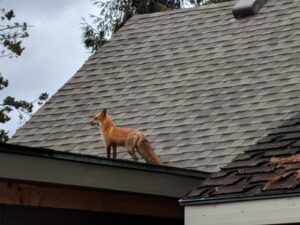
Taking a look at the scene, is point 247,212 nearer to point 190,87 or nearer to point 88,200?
point 88,200

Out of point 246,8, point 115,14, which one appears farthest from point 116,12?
point 246,8

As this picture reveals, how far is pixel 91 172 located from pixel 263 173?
4.26ft

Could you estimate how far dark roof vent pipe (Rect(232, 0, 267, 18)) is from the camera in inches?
483

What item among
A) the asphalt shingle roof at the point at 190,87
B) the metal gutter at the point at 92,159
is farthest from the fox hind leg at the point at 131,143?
the metal gutter at the point at 92,159

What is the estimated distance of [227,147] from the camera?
937cm

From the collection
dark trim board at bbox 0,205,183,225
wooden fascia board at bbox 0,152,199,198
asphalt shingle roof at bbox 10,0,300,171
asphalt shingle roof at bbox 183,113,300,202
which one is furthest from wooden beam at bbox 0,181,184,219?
asphalt shingle roof at bbox 183,113,300,202

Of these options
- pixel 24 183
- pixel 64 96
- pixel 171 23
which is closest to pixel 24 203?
pixel 24 183

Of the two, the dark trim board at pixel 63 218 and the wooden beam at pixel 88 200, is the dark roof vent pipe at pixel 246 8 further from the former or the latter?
the wooden beam at pixel 88 200

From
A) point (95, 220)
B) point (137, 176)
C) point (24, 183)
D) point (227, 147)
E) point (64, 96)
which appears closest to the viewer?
point (24, 183)

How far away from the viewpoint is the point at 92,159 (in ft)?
24.1

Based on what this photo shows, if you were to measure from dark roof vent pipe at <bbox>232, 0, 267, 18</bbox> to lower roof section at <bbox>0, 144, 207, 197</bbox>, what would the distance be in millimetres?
4310

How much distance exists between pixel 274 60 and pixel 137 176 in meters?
3.52

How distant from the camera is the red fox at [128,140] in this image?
30.1ft

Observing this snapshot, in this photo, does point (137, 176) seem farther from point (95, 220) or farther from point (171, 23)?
point (171, 23)
